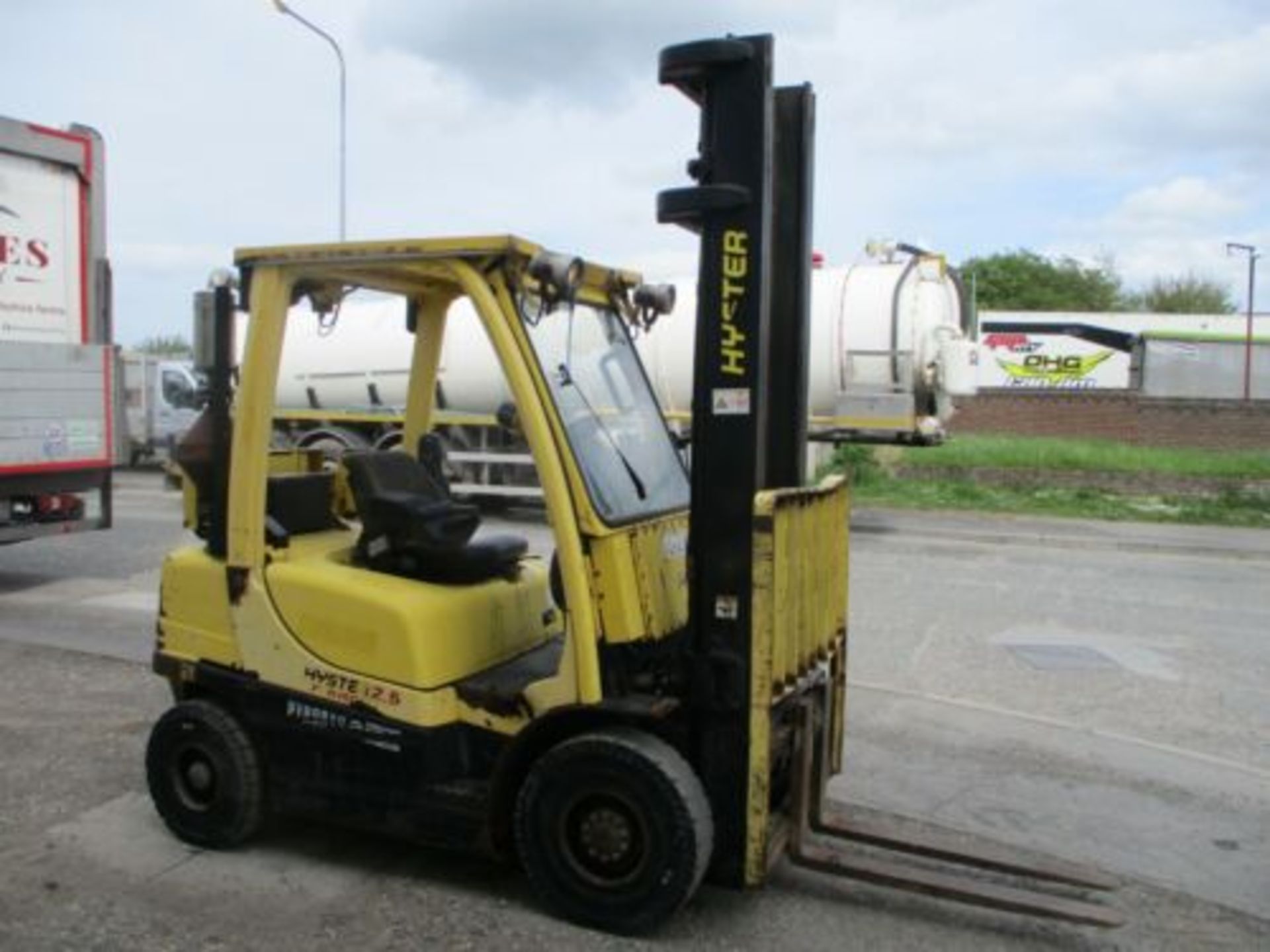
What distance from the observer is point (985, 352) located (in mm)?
45594

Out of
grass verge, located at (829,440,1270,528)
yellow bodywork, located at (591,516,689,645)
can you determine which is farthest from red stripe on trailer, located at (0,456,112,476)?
grass verge, located at (829,440,1270,528)

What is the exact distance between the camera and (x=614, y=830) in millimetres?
3971

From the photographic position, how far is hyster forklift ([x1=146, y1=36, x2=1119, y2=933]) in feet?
13.0

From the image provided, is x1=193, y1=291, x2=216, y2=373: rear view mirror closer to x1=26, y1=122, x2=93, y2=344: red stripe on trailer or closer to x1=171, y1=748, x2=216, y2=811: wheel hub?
x1=171, y1=748, x2=216, y2=811: wheel hub

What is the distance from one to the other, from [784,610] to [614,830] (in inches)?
34.9

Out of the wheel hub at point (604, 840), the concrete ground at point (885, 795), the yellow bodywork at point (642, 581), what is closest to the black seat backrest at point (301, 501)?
the concrete ground at point (885, 795)

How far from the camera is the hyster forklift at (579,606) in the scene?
3967mm

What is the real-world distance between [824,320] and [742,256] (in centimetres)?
1217

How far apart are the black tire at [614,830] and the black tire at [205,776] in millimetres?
1135

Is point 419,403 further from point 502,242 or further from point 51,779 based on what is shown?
point 51,779

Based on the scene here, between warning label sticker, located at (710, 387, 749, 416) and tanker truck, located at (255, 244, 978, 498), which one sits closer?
warning label sticker, located at (710, 387, 749, 416)

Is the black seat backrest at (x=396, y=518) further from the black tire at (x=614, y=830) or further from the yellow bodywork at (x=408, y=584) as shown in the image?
the black tire at (x=614, y=830)

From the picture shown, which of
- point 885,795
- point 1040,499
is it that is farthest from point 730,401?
point 1040,499

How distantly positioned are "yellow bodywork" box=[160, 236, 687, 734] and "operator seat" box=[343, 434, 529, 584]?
0.06 m
